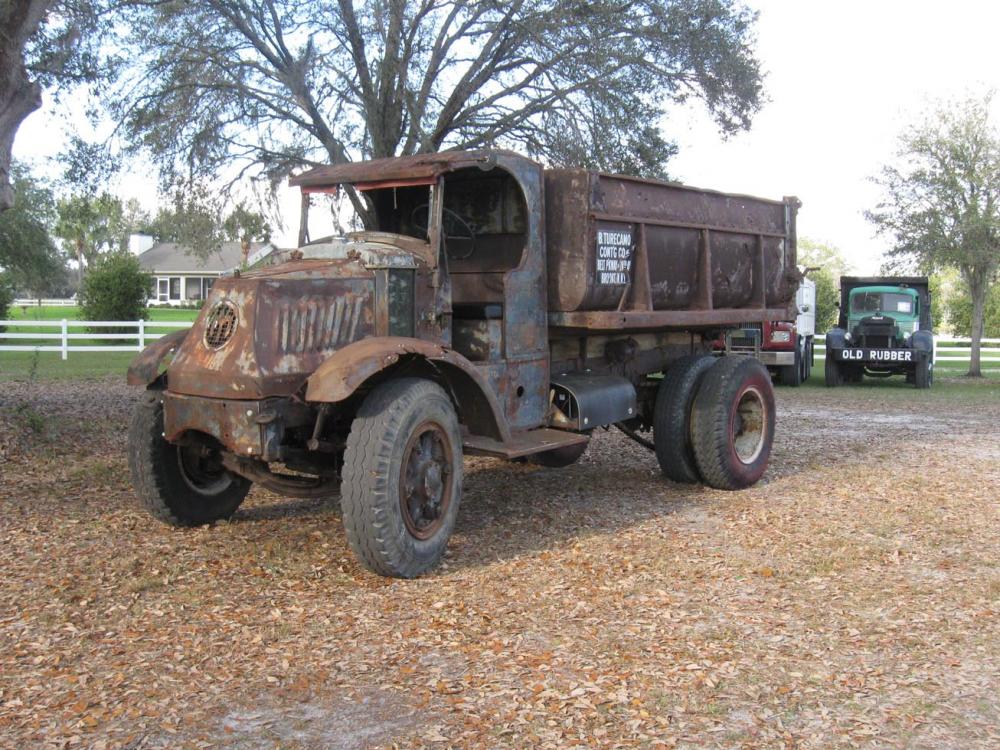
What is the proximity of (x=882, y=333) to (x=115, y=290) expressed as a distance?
21546mm

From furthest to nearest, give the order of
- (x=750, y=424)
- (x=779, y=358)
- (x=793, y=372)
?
(x=793, y=372), (x=779, y=358), (x=750, y=424)

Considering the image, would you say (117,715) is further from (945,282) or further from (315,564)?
(945,282)

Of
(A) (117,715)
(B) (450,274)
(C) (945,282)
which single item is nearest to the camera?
(A) (117,715)

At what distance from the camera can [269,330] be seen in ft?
17.7

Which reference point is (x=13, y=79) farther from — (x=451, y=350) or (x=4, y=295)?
(x=4, y=295)

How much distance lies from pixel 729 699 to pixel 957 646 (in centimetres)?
132

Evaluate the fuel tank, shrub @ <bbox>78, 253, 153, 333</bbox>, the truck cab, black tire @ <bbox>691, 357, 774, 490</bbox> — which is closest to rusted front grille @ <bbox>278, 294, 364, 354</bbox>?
the fuel tank

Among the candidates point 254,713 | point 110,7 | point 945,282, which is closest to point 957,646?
point 254,713

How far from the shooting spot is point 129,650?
434cm

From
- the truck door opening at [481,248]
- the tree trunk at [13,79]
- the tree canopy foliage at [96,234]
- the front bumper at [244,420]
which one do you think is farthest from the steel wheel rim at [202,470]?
the tree canopy foliage at [96,234]

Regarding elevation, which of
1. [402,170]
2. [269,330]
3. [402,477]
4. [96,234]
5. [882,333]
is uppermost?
[96,234]

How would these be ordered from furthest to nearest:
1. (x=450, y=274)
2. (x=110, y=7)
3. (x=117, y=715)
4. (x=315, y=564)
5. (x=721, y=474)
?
(x=110, y=7)
(x=721, y=474)
(x=450, y=274)
(x=315, y=564)
(x=117, y=715)

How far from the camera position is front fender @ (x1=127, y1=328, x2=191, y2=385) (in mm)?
6043

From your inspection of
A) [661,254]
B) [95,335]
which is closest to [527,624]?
[661,254]
